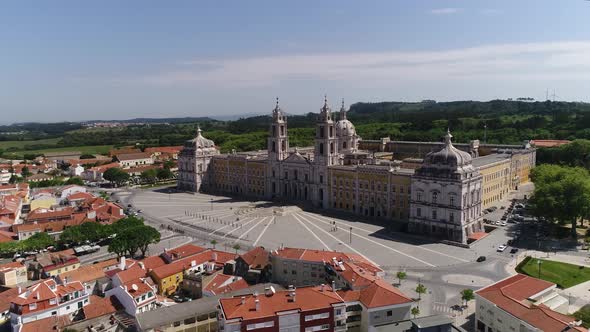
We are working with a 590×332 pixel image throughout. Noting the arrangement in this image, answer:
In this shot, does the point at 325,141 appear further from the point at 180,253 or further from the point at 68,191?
the point at 68,191

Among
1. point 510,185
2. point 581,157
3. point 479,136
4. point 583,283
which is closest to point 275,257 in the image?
point 583,283

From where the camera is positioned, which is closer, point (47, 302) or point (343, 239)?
point (47, 302)

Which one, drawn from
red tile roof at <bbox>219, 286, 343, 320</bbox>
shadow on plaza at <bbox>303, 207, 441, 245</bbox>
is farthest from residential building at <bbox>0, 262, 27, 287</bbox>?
shadow on plaza at <bbox>303, 207, 441, 245</bbox>

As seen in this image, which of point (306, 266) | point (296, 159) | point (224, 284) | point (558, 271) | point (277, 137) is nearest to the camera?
point (224, 284)

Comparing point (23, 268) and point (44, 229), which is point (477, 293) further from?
point (44, 229)

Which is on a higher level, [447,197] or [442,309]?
[447,197]

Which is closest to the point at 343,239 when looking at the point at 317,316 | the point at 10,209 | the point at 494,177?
the point at 317,316
